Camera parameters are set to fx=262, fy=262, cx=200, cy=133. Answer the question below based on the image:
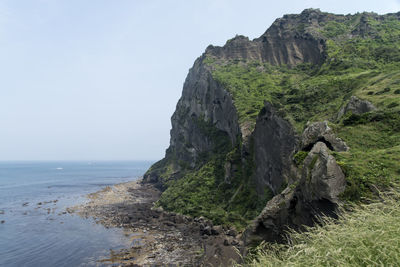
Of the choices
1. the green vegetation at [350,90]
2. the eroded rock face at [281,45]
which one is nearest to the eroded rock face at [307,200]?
the green vegetation at [350,90]

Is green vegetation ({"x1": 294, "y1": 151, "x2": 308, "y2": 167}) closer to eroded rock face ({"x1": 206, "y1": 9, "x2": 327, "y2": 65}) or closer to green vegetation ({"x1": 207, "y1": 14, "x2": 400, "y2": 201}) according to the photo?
green vegetation ({"x1": 207, "y1": 14, "x2": 400, "y2": 201})

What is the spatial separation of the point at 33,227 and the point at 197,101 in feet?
239

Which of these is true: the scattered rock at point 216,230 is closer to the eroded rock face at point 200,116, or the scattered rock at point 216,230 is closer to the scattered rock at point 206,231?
the scattered rock at point 206,231

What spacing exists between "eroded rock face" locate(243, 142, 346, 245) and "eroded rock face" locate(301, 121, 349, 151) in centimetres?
374

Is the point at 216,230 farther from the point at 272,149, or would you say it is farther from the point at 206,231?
the point at 272,149

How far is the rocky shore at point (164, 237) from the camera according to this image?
127ft

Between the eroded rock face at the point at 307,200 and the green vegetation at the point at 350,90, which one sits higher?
the green vegetation at the point at 350,90

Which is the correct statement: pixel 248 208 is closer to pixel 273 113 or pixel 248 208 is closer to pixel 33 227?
pixel 273 113

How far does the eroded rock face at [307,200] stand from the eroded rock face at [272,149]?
17.0m

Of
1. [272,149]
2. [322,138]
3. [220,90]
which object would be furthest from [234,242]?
[220,90]

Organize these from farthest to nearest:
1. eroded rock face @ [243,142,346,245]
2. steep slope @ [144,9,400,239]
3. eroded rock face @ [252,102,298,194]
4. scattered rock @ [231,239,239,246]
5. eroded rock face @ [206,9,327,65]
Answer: eroded rock face @ [206,9,327,65]
eroded rock face @ [252,102,298,194]
scattered rock @ [231,239,239,246]
steep slope @ [144,9,400,239]
eroded rock face @ [243,142,346,245]

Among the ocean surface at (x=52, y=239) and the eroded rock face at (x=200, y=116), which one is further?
the eroded rock face at (x=200, y=116)

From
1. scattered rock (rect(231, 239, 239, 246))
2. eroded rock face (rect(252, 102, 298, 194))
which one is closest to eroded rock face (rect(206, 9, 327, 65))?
eroded rock face (rect(252, 102, 298, 194))

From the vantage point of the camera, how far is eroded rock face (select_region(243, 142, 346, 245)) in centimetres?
1867
